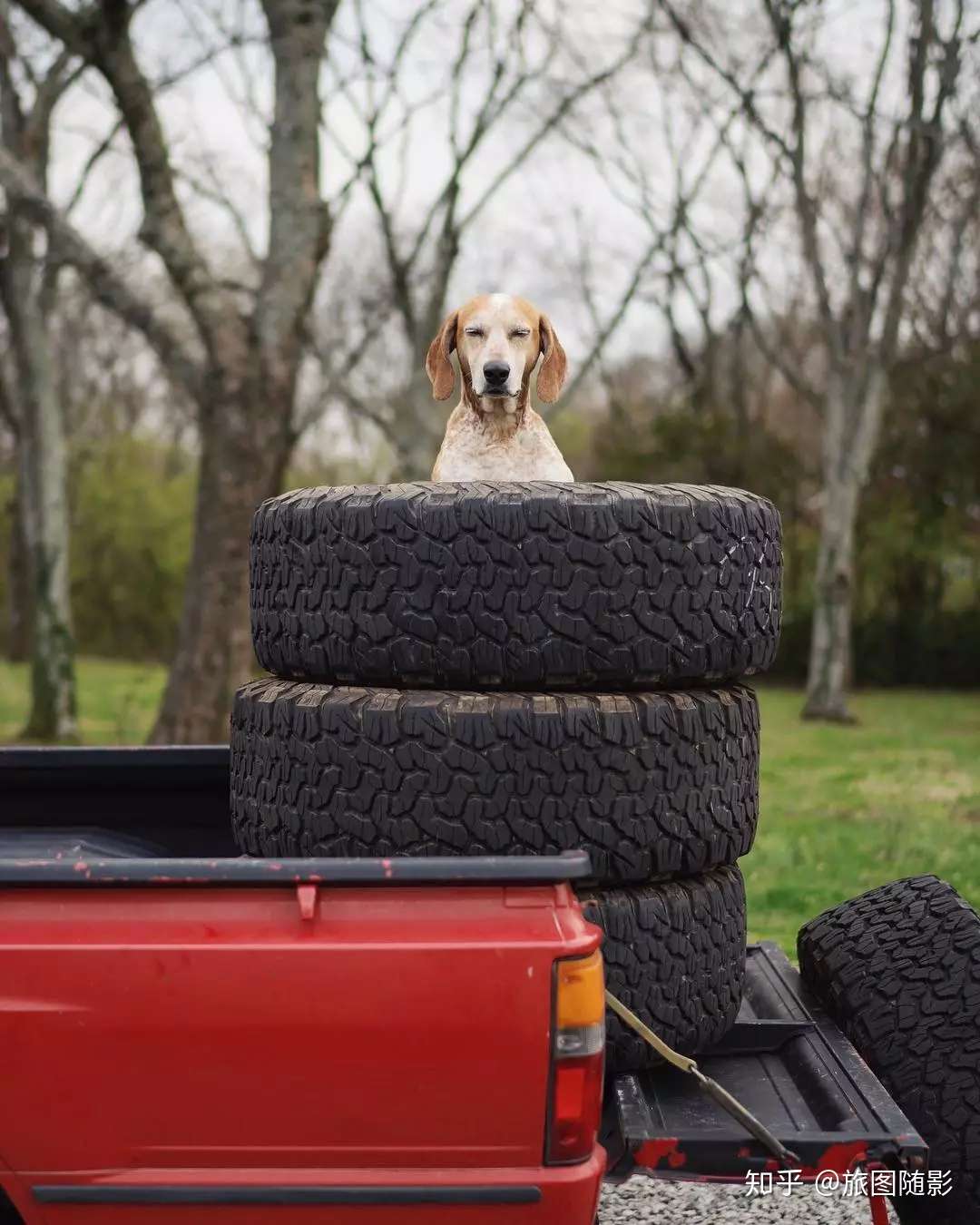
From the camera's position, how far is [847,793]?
10812 millimetres

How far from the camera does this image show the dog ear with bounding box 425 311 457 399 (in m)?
3.90

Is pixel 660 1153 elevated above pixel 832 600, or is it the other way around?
pixel 832 600

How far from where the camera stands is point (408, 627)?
8.61 feet

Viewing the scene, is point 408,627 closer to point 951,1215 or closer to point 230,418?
point 951,1215

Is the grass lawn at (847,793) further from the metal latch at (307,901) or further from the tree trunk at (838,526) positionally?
the metal latch at (307,901)

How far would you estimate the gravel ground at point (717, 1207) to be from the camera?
3.45 meters

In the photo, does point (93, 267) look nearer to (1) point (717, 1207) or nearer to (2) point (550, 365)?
(2) point (550, 365)

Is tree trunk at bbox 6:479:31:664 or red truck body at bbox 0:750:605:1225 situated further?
tree trunk at bbox 6:479:31:664


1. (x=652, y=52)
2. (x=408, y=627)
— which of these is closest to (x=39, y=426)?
(x=652, y=52)

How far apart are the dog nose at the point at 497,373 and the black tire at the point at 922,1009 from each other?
1.68 metres

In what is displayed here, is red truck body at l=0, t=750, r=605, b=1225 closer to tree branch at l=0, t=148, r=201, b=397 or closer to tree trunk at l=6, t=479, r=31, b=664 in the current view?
tree branch at l=0, t=148, r=201, b=397

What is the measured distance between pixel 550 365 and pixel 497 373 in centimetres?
27

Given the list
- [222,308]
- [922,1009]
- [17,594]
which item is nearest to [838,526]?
[222,308]

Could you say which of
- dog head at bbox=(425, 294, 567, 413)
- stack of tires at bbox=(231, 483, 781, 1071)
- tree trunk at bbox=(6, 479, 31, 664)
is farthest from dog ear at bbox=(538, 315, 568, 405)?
tree trunk at bbox=(6, 479, 31, 664)
